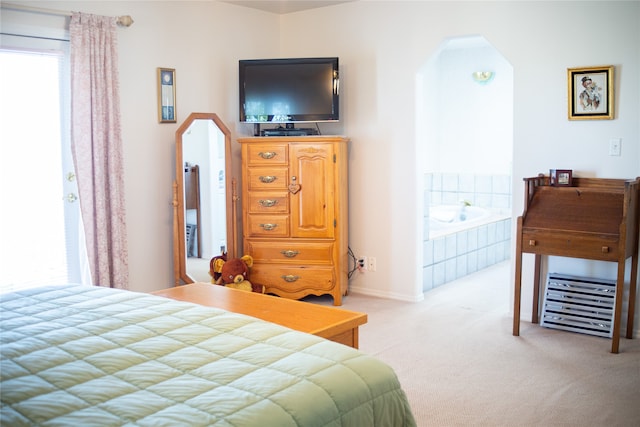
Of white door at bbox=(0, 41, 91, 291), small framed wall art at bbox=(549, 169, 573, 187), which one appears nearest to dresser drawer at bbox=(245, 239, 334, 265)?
white door at bbox=(0, 41, 91, 291)

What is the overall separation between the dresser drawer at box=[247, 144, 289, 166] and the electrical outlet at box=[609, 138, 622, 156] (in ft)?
7.42

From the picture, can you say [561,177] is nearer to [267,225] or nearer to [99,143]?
[267,225]

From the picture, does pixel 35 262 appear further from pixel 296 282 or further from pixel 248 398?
pixel 248 398

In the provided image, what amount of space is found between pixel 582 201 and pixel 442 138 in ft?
11.9

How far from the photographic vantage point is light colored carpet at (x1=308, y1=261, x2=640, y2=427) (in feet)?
9.43

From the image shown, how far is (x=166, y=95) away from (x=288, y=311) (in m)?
2.59

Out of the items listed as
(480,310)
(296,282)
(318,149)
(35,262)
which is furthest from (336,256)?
(35,262)

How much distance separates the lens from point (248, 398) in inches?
58.4

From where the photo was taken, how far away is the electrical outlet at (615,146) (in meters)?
3.91

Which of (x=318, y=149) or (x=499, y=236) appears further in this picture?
(x=499, y=236)

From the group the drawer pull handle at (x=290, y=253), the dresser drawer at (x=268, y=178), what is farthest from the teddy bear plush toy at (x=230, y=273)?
the dresser drawer at (x=268, y=178)

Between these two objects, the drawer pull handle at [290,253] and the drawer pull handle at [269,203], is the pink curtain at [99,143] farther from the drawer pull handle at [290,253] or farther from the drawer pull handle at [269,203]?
the drawer pull handle at [290,253]

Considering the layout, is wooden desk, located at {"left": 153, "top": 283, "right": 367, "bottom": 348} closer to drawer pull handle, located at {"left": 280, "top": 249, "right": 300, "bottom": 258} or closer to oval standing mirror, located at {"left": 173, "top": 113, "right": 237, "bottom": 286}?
oval standing mirror, located at {"left": 173, "top": 113, "right": 237, "bottom": 286}

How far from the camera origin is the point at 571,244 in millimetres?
3754
